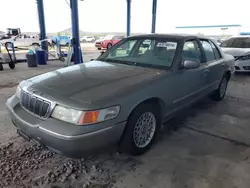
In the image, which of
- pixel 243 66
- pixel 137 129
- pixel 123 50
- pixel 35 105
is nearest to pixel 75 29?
pixel 123 50

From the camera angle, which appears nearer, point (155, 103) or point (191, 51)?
point (155, 103)

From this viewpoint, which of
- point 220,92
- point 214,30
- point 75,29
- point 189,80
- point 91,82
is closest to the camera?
point 91,82

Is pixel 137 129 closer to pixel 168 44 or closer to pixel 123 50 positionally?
pixel 168 44

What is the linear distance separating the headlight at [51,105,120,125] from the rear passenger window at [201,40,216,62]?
242 centimetres

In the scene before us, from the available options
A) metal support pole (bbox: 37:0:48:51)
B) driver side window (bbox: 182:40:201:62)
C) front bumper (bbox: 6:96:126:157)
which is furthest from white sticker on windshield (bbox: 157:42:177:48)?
metal support pole (bbox: 37:0:48:51)

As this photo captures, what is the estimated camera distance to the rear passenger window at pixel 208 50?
390cm

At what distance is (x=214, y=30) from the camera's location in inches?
1097

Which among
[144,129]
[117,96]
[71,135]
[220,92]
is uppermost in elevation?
[117,96]

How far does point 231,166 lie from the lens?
2.52 m

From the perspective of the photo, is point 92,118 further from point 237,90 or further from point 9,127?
point 237,90

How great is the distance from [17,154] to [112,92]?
4.66ft

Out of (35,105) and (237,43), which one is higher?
(237,43)

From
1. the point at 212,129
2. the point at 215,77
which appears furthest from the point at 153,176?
the point at 215,77

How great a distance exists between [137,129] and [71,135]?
0.87 metres
